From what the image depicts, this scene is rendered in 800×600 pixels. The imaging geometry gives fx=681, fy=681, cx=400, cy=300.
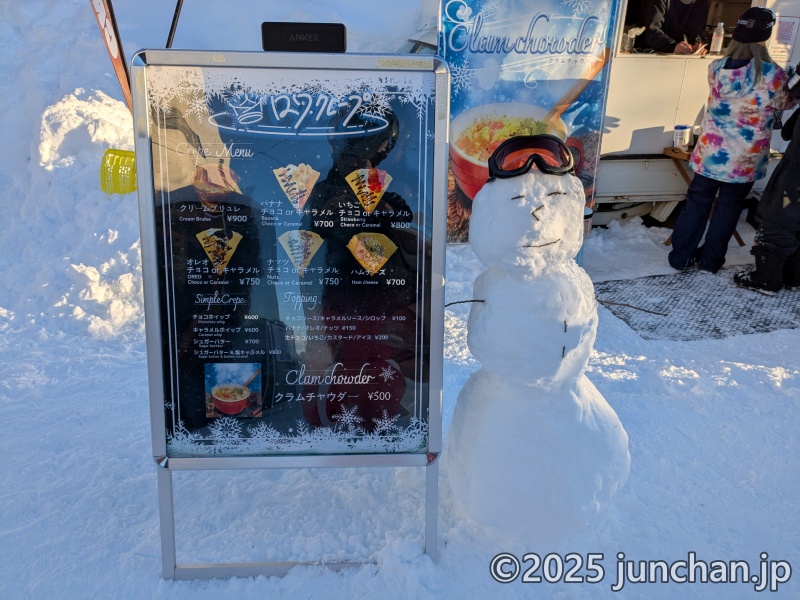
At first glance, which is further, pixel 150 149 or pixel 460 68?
pixel 460 68

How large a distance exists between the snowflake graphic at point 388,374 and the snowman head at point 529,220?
50 cm

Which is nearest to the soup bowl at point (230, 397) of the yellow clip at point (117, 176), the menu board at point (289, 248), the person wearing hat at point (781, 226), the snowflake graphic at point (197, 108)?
the menu board at point (289, 248)

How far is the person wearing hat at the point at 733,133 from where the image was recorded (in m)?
4.96

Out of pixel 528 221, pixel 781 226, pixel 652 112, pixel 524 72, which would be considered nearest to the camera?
pixel 528 221

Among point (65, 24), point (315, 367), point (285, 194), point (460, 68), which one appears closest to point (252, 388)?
point (315, 367)

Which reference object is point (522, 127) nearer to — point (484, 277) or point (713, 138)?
point (713, 138)

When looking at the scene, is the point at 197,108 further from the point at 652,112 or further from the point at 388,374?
the point at 652,112

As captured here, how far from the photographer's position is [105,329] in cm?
429

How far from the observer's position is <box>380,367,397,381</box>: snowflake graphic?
235 centimetres

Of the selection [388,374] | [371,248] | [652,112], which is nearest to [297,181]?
[371,248]

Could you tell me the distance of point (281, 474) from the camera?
304 cm

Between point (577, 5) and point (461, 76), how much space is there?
0.99 m

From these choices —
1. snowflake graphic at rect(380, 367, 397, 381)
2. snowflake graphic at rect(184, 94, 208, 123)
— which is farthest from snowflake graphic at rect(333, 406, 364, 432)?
snowflake graphic at rect(184, 94, 208, 123)

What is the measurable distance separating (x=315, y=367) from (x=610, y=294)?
3470 millimetres
